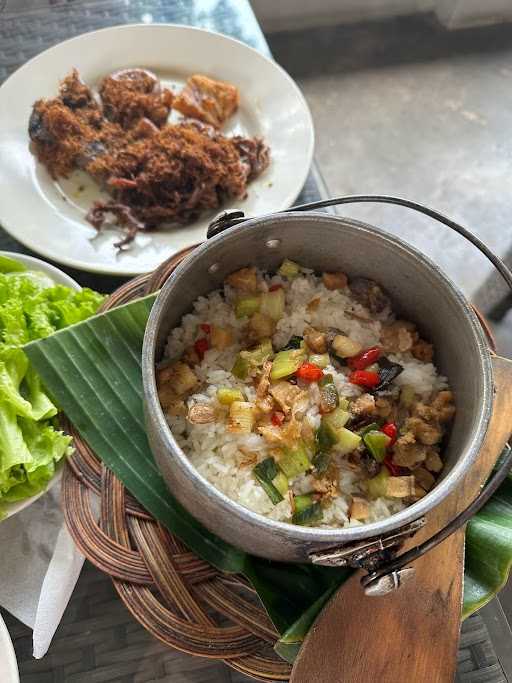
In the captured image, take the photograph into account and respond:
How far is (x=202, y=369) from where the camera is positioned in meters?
1.13

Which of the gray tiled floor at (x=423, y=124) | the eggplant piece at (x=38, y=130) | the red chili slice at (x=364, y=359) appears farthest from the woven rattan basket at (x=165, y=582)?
the gray tiled floor at (x=423, y=124)

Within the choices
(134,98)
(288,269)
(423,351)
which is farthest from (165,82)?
(423,351)

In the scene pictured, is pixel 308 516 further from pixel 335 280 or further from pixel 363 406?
pixel 335 280

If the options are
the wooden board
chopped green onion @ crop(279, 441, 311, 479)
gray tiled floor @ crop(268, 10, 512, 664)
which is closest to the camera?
the wooden board

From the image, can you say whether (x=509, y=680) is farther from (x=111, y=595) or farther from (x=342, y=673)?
(x=111, y=595)

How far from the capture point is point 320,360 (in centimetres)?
112

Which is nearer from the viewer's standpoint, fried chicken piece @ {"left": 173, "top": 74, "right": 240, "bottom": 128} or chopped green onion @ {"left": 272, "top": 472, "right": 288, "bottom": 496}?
chopped green onion @ {"left": 272, "top": 472, "right": 288, "bottom": 496}

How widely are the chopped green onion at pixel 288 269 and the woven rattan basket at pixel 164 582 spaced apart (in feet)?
1.60

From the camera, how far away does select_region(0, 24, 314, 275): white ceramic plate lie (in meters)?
1.51

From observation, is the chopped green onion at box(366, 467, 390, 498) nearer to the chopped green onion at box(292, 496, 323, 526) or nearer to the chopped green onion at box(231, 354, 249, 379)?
the chopped green onion at box(292, 496, 323, 526)

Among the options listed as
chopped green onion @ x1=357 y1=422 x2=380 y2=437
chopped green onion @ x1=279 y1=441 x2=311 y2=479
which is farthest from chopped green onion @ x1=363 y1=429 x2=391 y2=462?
chopped green onion @ x1=279 y1=441 x2=311 y2=479

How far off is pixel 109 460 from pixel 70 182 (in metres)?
0.93

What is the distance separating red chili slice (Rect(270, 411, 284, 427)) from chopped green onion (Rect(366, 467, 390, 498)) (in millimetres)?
184

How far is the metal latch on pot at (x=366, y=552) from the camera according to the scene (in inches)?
32.0
